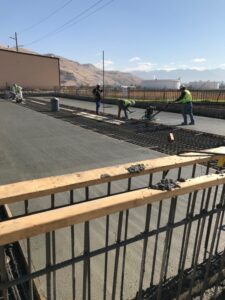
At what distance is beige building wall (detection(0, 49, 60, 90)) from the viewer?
2012 inches

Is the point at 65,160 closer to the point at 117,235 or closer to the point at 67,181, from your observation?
the point at 67,181

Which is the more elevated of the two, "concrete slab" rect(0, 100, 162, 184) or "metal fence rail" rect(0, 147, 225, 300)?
"metal fence rail" rect(0, 147, 225, 300)

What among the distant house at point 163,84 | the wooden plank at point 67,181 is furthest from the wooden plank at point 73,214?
the distant house at point 163,84

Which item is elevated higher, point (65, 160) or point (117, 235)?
point (117, 235)

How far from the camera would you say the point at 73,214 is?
1.71 m

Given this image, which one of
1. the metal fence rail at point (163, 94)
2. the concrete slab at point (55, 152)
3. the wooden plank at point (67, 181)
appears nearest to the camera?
the wooden plank at point (67, 181)

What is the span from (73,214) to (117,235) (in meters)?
0.57

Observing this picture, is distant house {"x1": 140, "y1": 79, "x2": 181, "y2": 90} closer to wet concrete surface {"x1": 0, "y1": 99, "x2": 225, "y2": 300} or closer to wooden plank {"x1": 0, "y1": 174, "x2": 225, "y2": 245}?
wet concrete surface {"x1": 0, "y1": 99, "x2": 225, "y2": 300}

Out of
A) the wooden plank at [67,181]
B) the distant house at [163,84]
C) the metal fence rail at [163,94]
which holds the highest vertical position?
the wooden plank at [67,181]

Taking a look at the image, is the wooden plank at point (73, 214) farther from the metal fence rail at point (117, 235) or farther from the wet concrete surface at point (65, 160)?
the wet concrete surface at point (65, 160)

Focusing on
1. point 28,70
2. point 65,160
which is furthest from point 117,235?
point 28,70

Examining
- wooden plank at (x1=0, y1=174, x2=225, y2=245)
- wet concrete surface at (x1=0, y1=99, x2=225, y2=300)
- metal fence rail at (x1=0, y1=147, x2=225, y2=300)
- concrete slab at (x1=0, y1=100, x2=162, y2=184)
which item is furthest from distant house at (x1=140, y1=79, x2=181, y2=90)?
wooden plank at (x1=0, y1=174, x2=225, y2=245)

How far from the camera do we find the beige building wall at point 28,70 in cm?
5109

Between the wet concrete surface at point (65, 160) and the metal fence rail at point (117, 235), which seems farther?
the wet concrete surface at point (65, 160)
